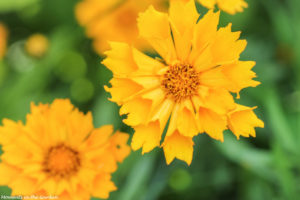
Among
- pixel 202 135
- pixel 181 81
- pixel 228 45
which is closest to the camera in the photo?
pixel 228 45

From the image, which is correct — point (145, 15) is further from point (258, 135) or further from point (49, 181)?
point (258, 135)

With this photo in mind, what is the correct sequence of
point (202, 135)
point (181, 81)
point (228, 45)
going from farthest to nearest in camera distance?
point (202, 135), point (181, 81), point (228, 45)

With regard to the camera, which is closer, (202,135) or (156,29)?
(156,29)

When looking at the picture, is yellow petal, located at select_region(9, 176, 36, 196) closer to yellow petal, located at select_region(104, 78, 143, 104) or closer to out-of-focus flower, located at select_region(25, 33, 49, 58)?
yellow petal, located at select_region(104, 78, 143, 104)

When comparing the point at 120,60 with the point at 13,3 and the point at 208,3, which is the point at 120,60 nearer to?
the point at 208,3

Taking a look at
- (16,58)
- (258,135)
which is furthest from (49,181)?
(16,58)

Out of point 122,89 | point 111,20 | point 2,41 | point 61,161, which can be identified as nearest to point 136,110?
point 122,89
